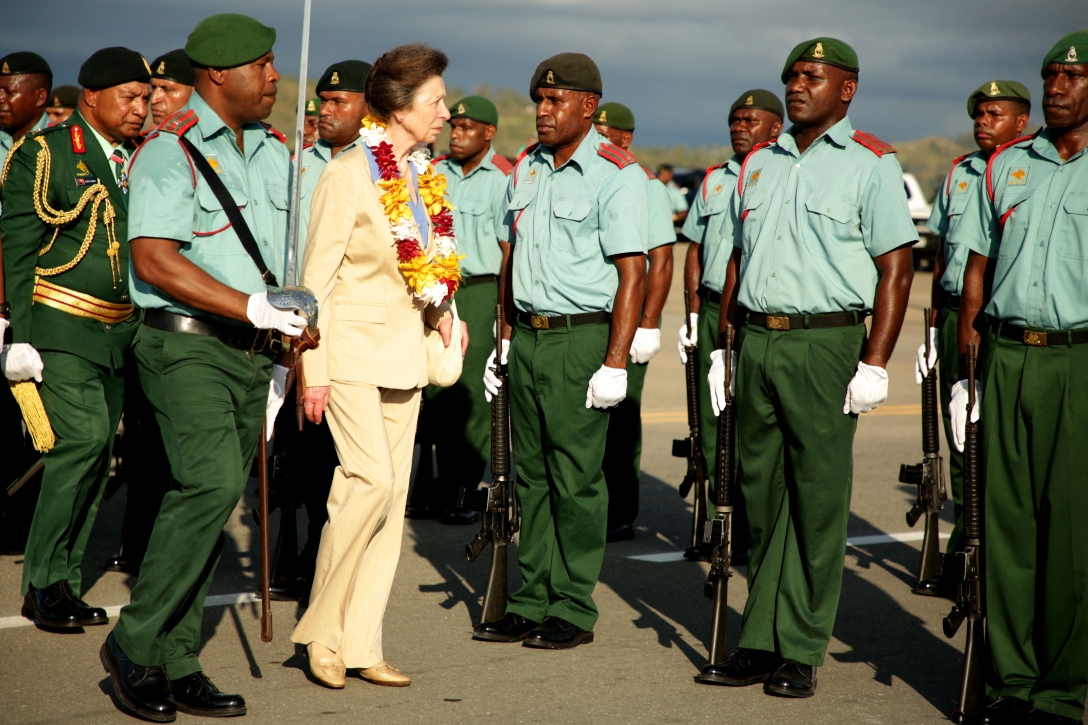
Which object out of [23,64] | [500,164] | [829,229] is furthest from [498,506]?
[23,64]

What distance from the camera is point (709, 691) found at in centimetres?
461

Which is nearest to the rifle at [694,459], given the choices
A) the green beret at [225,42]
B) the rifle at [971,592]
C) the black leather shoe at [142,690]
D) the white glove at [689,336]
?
the white glove at [689,336]

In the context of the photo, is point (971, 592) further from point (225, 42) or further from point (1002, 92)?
point (1002, 92)

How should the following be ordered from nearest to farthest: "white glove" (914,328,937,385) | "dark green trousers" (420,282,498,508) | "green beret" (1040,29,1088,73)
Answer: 1. "green beret" (1040,29,1088,73)
2. "white glove" (914,328,937,385)
3. "dark green trousers" (420,282,498,508)

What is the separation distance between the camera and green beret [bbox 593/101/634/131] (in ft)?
29.2

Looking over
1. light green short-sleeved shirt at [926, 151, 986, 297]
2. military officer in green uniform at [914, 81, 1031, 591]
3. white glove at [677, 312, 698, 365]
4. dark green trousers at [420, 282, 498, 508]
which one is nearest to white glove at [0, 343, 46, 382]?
dark green trousers at [420, 282, 498, 508]

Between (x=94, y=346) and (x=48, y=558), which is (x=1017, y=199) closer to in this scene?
(x=94, y=346)

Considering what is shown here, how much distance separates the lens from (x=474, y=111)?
8.40m

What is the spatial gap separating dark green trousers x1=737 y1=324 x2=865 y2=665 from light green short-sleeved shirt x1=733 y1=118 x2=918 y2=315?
15 cm

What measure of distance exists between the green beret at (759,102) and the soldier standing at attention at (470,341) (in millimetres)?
1667

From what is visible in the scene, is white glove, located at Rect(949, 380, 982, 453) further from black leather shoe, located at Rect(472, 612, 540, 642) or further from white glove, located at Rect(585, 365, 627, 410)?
black leather shoe, located at Rect(472, 612, 540, 642)

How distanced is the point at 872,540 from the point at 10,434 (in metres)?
5.17

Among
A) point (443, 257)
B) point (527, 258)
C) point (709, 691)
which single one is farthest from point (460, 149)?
point (709, 691)

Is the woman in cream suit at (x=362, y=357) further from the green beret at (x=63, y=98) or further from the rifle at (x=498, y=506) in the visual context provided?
the green beret at (x=63, y=98)
